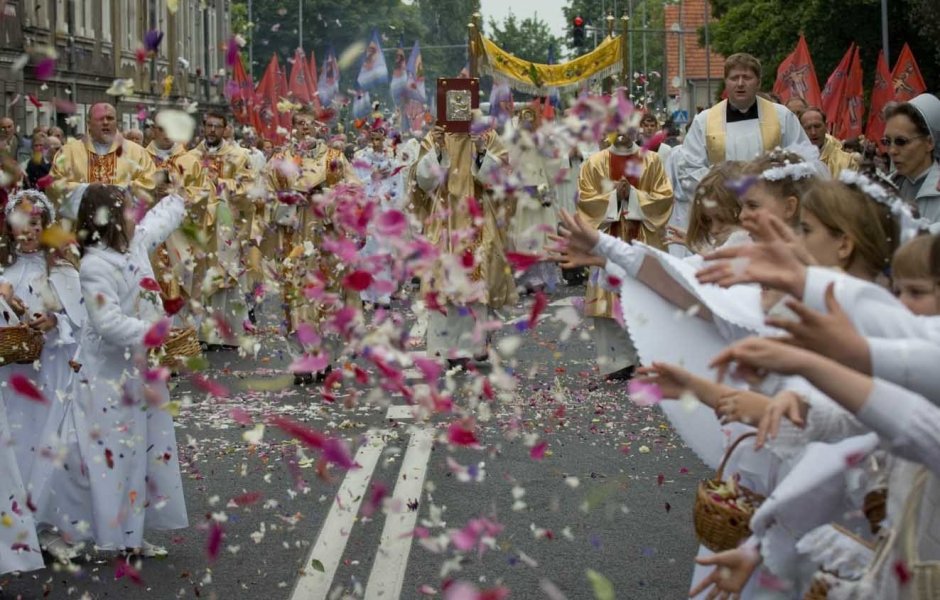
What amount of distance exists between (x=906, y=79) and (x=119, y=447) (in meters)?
17.8

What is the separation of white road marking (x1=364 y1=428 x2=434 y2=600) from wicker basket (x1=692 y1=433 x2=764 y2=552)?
168cm

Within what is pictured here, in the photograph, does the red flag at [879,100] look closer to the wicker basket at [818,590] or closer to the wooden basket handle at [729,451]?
the wooden basket handle at [729,451]

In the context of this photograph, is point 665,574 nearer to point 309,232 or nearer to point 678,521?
point 678,521

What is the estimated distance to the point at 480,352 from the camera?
13516mm

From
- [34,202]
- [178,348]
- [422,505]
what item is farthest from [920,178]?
[34,202]

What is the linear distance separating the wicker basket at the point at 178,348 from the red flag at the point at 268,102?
1647 centimetres

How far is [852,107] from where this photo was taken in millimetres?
24781

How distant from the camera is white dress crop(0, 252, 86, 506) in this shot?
729cm

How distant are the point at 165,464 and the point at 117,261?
0.96 metres

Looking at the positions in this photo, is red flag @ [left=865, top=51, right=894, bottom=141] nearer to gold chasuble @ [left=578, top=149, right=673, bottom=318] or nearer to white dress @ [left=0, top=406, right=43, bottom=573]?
gold chasuble @ [left=578, top=149, right=673, bottom=318]

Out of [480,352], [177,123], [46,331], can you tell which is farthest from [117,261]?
[480,352]

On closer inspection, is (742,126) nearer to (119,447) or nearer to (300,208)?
(300,208)

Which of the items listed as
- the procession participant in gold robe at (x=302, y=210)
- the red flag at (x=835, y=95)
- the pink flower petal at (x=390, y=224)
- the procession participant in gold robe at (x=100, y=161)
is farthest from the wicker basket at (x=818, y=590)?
the red flag at (x=835, y=95)

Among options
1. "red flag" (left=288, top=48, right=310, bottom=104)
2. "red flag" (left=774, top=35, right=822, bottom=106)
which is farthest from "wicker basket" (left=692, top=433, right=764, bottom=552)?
"red flag" (left=288, top=48, right=310, bottom=104)
